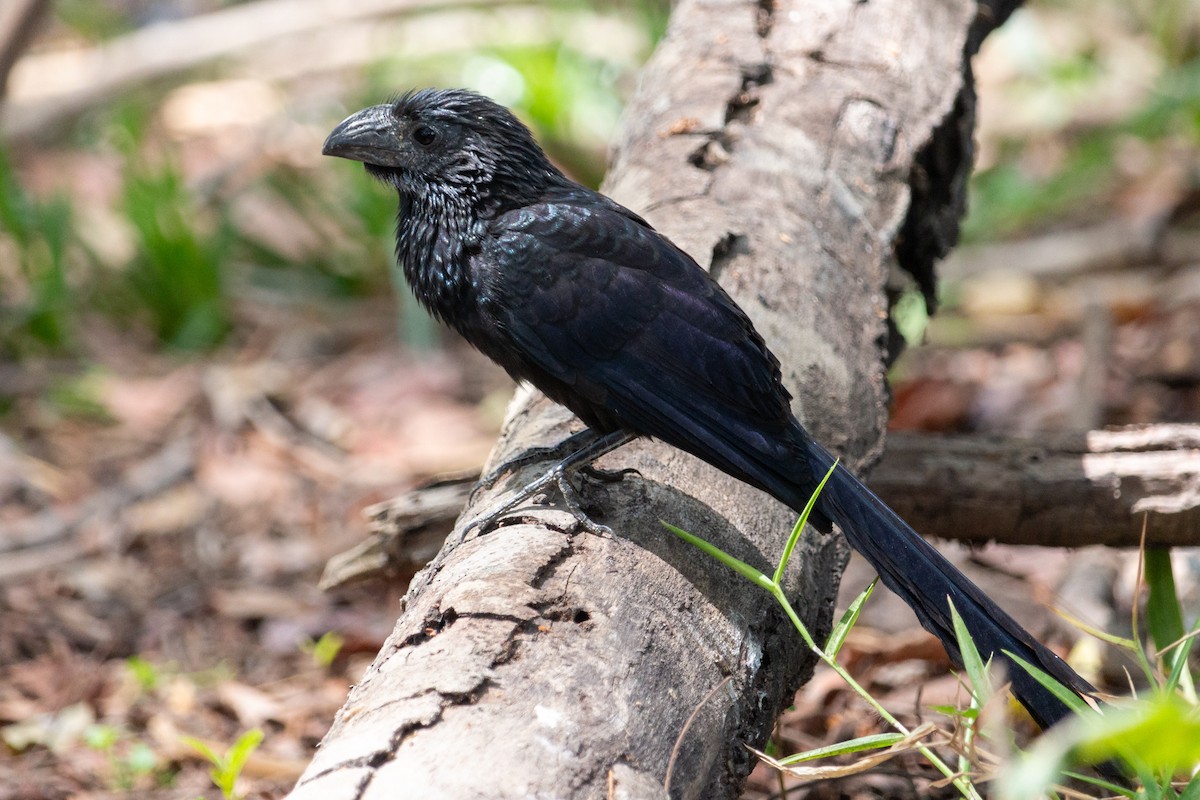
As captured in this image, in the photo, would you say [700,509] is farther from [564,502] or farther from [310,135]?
[310,135]

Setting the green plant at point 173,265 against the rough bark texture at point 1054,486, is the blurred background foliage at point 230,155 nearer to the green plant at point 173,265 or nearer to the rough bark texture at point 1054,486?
the green plant at point 173,265

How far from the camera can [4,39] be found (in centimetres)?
532

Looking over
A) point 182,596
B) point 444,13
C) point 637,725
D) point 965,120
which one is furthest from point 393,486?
point 444,13

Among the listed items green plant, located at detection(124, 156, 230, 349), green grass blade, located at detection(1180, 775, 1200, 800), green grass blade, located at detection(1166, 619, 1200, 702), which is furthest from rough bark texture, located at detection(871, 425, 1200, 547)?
green plant, located at detection(124, 156, 230, 349)

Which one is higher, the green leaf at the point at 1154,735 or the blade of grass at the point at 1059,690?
the green leaf at the point at 1154,735

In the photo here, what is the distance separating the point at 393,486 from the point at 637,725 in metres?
3.08

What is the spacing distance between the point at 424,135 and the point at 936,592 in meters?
1.59

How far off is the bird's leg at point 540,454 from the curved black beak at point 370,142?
0.83m

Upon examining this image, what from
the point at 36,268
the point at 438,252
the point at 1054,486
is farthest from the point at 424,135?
the point at 36,268

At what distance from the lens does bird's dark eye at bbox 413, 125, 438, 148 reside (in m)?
2.87

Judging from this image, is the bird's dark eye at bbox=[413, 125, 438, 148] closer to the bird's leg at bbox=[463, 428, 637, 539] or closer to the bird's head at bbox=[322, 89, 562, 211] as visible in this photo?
the bird's head at bbox=[322, 89, 562, 211]

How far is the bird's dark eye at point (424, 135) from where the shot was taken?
2.87m

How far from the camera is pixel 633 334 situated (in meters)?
2.41

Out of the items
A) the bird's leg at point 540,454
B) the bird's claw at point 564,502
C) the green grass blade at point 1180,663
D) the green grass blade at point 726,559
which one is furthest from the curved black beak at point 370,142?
the green grass blade at point 1180,663
